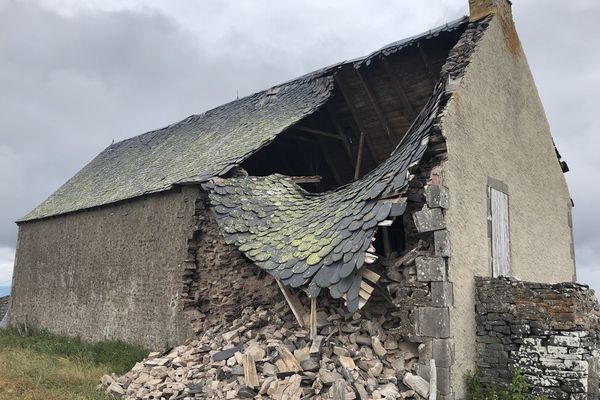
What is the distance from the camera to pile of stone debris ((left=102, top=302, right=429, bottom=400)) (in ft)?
22.2

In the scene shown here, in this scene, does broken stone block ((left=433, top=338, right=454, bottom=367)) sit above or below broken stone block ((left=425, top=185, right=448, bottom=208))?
below

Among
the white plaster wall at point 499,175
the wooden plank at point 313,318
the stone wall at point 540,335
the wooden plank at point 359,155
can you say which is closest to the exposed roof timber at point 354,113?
the wooden plank at point 359,155

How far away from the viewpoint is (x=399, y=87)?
11406mm

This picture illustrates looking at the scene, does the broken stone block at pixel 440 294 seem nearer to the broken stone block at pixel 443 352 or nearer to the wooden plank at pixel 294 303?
the broken stone block at pixel 443 352

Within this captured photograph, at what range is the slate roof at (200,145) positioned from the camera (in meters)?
11.5

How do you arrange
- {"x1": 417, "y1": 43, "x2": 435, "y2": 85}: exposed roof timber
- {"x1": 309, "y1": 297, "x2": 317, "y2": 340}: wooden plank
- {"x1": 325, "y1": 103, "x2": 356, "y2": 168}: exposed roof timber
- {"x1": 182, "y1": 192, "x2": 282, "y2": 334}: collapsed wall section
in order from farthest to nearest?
{"x1": 325, "y1": 103, "x2": 356, "y2": 168}: exposed roof timber, {"x1": 417, "y1": 43, "x2": 435, "y2": 85}: exposed roof timber, {"x1": 182, "y1": 192, "x2": 282, "y2": 334}: collapsed wall section, {"x1": 309, "y1": 297, "x2": 317, "y2": 340}: wooden plank

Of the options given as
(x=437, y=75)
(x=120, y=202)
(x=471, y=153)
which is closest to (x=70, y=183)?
(x=120, y=202)

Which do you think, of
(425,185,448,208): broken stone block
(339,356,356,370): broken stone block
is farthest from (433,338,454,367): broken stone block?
(425,185,448,208): broken stone block

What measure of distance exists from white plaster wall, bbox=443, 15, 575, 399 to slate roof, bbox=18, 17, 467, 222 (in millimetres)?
1514

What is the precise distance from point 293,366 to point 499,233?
4212 mm

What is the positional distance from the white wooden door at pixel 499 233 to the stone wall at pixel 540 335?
0.92m

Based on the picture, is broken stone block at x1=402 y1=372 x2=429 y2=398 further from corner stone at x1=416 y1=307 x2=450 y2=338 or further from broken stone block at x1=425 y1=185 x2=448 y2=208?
broken stone block at x1=425 y1=185 x2=448 y2=208

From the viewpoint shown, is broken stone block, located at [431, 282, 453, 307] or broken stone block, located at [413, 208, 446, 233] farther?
broken stone block, located at [413, 208, 446, 233]

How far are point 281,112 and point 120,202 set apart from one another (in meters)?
4.63
